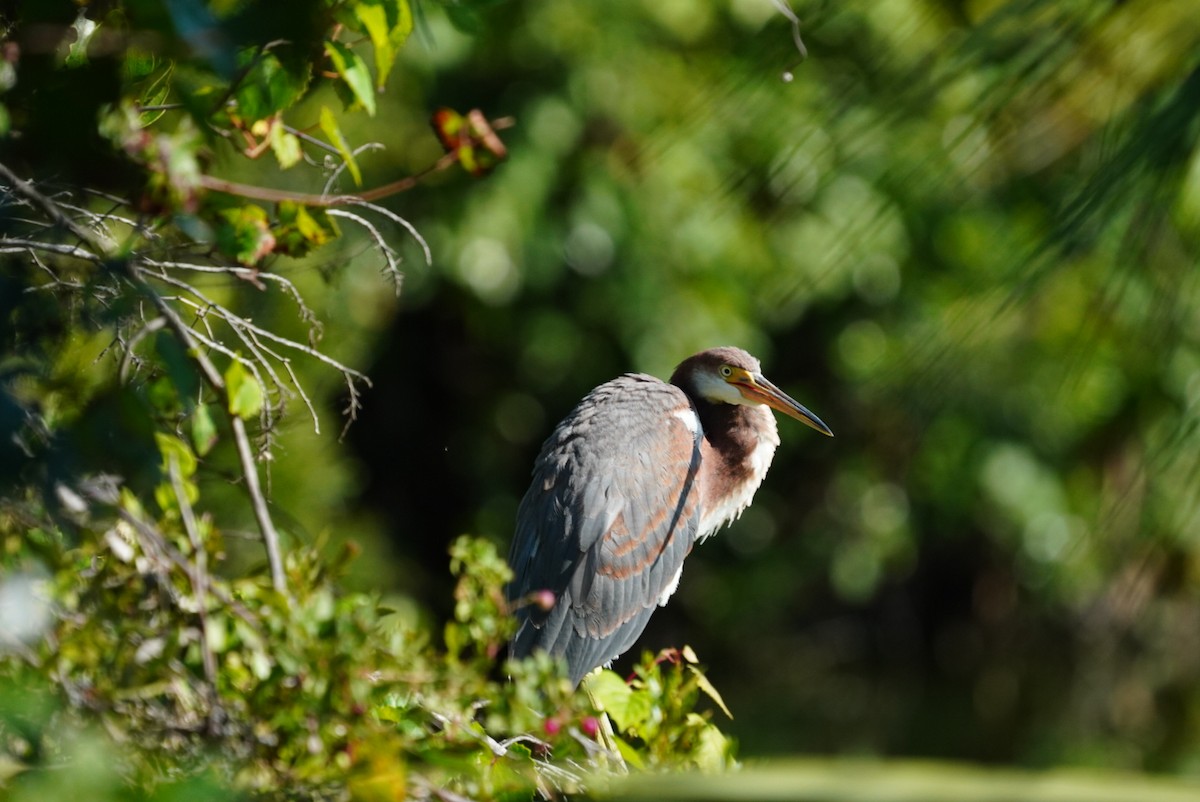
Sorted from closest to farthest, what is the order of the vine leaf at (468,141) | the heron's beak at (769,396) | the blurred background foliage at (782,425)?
the vine leaf at (468,141) < the heron's beak at (769,396) < the blurred background foliage at (782,425)

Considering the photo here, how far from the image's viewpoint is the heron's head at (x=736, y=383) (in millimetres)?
3308

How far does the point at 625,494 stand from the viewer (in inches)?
123

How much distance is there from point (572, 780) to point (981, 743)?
6047mm

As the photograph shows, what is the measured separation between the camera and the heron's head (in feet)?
10.9

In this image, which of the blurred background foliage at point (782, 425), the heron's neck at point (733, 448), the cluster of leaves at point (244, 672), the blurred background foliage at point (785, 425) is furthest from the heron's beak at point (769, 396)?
the cluster of leaves at point (244, 672)

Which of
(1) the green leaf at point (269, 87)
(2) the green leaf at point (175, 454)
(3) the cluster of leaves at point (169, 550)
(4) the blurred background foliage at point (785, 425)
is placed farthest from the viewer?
(4) the blurred background foliage at point (785, 425)

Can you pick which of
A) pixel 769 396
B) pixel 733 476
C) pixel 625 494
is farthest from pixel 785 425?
pixel 625 494

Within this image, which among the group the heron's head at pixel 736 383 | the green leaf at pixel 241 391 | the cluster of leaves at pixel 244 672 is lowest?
the heron's head at pixel 736 383

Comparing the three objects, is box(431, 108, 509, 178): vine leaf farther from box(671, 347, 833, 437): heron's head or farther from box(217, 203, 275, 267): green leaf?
box(671, 347, 833, 437): heron's head

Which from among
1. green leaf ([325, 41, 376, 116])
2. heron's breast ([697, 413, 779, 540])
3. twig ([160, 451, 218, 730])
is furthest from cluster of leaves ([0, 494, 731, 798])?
heron's breast ([697, 413, 779, 540])

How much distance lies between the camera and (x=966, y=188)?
33.1 inches

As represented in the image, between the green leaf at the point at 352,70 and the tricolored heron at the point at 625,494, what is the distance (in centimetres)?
174

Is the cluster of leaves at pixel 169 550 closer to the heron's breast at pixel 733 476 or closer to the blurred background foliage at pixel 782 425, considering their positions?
the heron's breast at pixel 733 476

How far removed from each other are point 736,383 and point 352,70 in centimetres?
212
